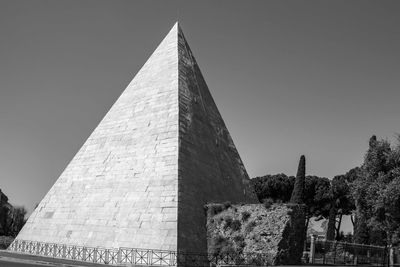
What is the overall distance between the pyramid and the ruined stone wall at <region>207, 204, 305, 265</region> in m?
0.65

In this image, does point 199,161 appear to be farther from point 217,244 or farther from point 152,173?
point 217,244

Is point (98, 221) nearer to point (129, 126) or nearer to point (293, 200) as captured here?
point (129, 126)

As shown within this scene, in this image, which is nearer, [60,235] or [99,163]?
[60,235]

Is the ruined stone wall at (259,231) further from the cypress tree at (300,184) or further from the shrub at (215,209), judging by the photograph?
the cypress tree at (300,184)

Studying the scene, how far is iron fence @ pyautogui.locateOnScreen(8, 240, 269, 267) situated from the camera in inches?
563

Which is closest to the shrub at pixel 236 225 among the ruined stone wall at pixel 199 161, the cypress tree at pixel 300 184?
the ruined stone wall at pixel 199 161

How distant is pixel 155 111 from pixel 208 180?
431cm

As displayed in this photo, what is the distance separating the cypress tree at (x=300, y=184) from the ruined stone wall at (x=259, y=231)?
52.6 ft

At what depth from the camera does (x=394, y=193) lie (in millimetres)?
16391

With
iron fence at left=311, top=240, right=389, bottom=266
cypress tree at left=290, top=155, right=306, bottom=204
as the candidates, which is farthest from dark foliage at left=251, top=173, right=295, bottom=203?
iron fence at left=311, top=240, right=389, bottom=266

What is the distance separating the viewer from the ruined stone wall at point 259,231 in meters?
14.9

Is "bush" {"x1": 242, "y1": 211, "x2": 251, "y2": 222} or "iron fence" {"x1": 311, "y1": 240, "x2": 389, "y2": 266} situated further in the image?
"iron fence" {"x1": 311, "y1": 240, "x2": 389, "y2": 266}

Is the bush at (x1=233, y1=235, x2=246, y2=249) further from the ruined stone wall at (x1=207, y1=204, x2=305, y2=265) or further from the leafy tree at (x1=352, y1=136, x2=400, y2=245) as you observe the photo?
the leafy tree at (x1=352, y1=136, x2=400, y2=245)

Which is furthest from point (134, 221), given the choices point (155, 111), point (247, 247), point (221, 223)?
point (155, 111)
